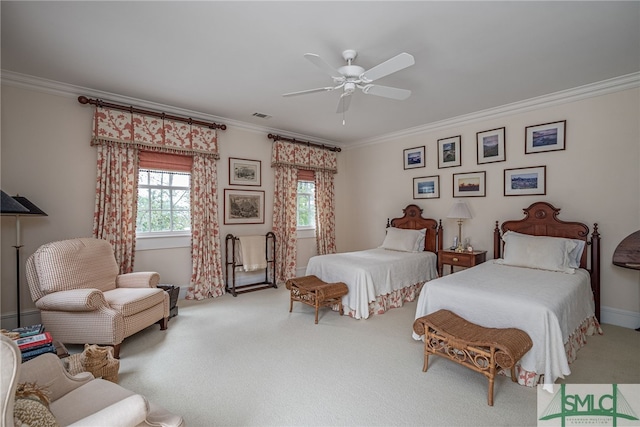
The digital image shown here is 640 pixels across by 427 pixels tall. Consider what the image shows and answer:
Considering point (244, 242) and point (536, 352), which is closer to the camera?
point (536, 352)

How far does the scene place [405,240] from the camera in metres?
→ 4.96

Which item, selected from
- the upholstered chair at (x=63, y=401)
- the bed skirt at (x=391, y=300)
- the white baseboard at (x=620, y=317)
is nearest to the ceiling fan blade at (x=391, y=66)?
the upholstered chair at (x=63, y=401)

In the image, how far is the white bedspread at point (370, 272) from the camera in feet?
12.3

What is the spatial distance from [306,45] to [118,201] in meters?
3.06

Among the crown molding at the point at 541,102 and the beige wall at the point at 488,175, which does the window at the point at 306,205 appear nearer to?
the crown molding at the point at 541,102

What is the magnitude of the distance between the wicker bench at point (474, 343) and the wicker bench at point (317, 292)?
129 centimetres

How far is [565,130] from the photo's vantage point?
12.4 feet

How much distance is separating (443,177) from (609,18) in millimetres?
2866

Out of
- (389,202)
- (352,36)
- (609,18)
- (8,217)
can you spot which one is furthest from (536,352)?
(8,217)

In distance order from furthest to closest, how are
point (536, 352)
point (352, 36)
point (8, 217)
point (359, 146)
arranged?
point (359, 146) → point (8, 217) → point (352, 36) → point (536, 352)

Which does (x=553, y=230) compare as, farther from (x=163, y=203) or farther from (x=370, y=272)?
(x=163, y=203)

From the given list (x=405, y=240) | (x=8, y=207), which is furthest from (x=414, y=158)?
(x=8, y=207)

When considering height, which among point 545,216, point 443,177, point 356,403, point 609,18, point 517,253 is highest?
point 609,18

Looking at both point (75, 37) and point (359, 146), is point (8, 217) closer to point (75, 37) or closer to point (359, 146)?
point (75, 37)
